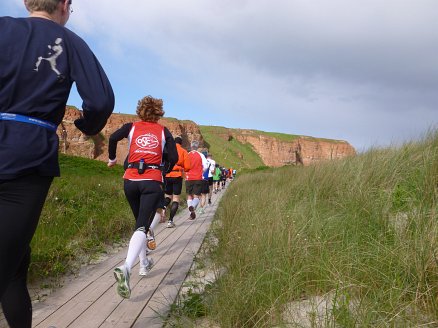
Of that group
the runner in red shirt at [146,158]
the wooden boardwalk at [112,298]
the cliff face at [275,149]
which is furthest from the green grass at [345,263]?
the cliff face at [275,149]

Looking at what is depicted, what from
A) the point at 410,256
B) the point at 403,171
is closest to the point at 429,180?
the point at 403,171

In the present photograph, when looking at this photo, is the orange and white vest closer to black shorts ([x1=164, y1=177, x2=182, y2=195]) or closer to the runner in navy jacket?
the runner in navy jacket

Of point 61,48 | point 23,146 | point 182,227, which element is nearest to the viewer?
point 23,146

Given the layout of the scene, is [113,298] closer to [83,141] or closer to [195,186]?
[195,186]

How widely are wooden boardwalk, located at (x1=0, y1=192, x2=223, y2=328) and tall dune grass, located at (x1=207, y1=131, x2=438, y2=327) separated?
0.62m

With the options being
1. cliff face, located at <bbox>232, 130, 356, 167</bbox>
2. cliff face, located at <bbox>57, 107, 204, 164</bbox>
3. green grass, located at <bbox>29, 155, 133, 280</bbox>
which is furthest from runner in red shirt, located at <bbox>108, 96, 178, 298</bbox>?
cliff face, located at <bbox>232, 130, 356, 167</bbox>

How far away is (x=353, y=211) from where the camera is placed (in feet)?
13.2

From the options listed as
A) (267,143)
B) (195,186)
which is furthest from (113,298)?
(267,143)

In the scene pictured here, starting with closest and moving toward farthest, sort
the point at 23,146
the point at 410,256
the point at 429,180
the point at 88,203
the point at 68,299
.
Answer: the point at 23,146, the point at 410,256, the point at 68,299, the point at 429,180, the point at 88,203

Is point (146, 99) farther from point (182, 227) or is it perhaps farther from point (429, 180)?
point (182, 227)

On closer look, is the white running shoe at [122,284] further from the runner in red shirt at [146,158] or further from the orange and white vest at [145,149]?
the orange and white vest at [145,149]

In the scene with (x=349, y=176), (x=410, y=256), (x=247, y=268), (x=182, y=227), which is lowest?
(x=182, y=227)

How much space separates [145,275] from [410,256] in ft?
10.2

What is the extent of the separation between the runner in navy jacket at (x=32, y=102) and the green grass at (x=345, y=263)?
1425mm
